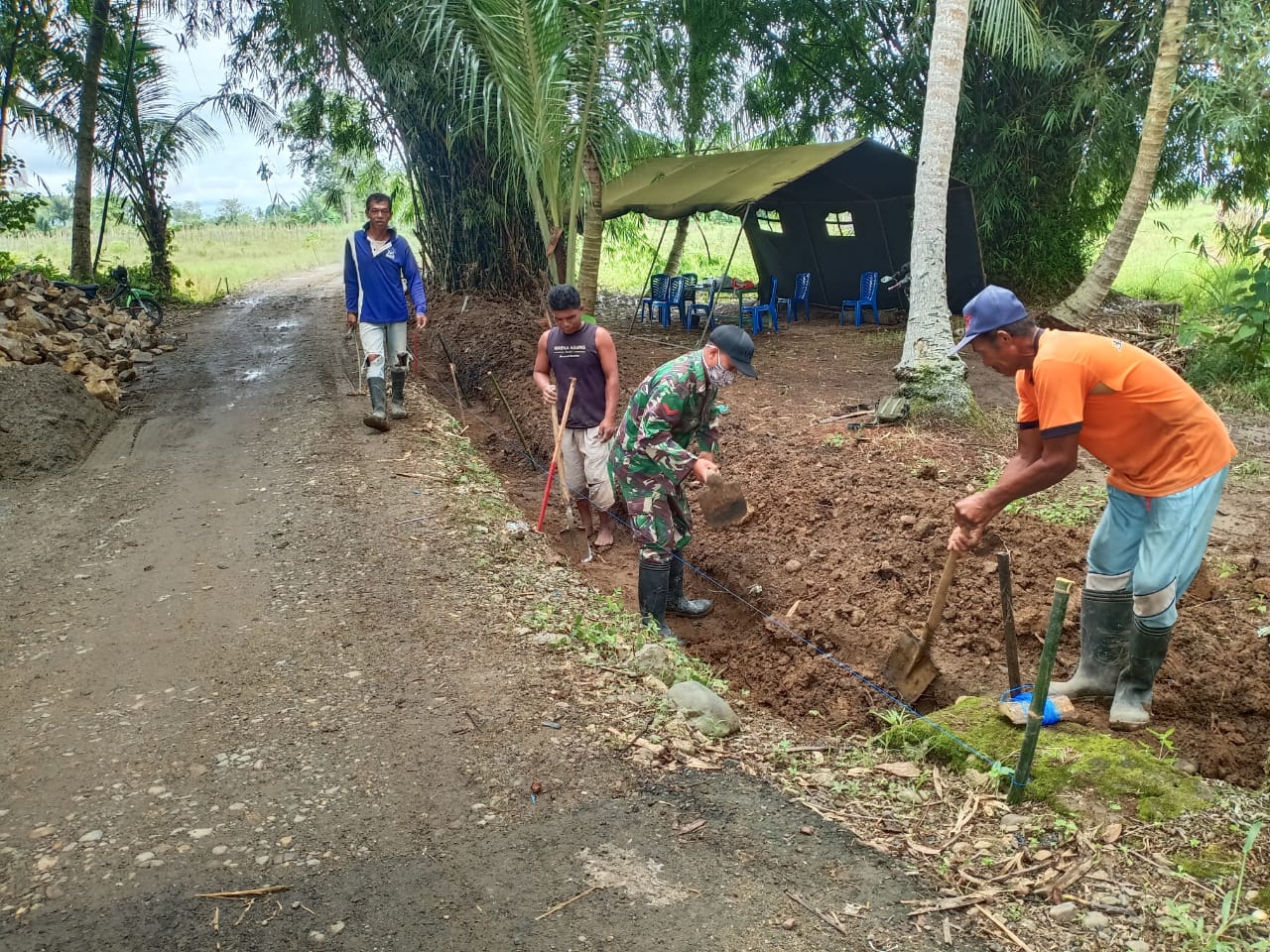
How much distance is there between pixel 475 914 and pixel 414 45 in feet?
36.3

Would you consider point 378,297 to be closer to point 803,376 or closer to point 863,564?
point 863,564

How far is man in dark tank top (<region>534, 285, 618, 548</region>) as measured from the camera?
20.1 feet

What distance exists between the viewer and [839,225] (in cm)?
1636

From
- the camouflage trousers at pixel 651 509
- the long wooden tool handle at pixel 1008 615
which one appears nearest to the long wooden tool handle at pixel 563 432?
the camouflage trousers at pixel 651 509

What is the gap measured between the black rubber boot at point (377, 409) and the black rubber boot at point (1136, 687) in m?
5.95

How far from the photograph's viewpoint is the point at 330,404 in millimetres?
9164

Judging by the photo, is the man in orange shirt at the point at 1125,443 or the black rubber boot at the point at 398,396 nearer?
the man in orange shirt at the point at 1125,443

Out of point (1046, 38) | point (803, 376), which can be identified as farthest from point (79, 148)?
point (1046, 38)

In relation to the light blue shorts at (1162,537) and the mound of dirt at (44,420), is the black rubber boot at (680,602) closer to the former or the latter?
the light blue shorts at (1162,537)

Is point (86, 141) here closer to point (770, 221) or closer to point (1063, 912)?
point (770, 221)

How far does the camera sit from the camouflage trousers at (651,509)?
515cm

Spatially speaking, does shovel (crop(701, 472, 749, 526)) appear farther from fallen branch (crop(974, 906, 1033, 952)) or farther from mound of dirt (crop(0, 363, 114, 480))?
mound of dirt (crop(0, 363, 114, 480))

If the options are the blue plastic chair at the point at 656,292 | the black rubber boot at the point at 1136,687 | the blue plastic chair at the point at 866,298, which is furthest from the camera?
the blue plastic chair at the point at 656,292

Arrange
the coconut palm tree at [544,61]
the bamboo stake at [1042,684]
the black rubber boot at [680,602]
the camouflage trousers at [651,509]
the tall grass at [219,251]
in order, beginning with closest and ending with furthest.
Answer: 1. the bamboo stake at [1042,684]
2. the camouflage trousers at [651,509]
3. the black rubber boot at [680,602]
4. the coconut palm tree at [544,61]
5. the tall grass at [219,251]
